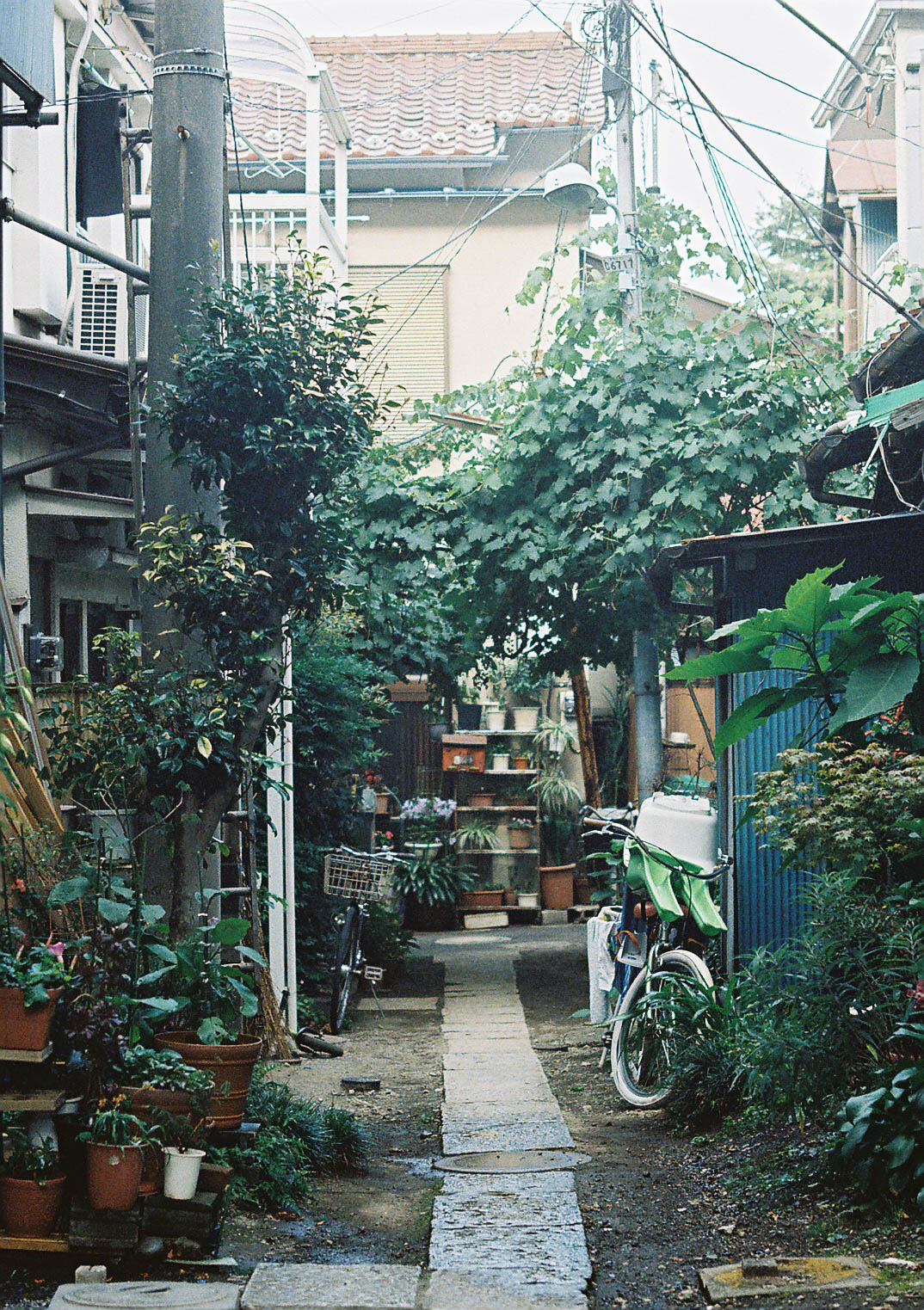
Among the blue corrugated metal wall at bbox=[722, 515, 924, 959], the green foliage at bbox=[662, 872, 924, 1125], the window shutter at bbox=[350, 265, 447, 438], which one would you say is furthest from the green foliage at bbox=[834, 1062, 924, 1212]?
the window shutter at bbox=[350, 265, 447, 438]

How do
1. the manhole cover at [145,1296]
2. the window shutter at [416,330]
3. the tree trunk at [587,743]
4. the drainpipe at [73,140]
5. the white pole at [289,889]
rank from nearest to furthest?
the manhole cover at [145,1296] < the white pole at [289,889] < the drainpipe at [73,140] < the tree trunk at [587,743] < the window shutter at [416,330]

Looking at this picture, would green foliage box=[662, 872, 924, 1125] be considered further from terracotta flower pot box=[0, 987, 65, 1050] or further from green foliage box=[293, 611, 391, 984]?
green foliage box=[293, 611, 391, 984]

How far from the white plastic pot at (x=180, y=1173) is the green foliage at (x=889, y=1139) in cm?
241

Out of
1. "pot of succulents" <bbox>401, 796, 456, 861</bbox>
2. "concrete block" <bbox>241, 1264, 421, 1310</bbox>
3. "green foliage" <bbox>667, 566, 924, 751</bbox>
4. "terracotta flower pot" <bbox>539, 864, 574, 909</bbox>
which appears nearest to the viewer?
"concrete block" <bbox>241, 1264, 421, 1310</bbox>

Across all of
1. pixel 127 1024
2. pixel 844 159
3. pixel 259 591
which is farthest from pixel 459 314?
pixel 127 1024

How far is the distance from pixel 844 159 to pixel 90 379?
41.1 ft

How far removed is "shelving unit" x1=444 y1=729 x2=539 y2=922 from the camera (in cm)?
1616

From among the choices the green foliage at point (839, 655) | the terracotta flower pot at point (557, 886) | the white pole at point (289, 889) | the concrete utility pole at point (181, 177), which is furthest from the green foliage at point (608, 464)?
the terracotta flower pot at point (557, 886)

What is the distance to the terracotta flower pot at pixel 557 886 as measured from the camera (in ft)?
53.2

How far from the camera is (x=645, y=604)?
37.1 ft

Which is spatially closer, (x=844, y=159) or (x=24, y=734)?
(x=24, y=734)

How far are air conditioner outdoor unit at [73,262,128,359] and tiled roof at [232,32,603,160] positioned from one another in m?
8.70

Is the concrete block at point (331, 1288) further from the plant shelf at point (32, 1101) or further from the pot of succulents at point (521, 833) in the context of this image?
the pot of succulents at point (521, 833)

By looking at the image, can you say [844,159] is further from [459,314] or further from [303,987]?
[303,987]
